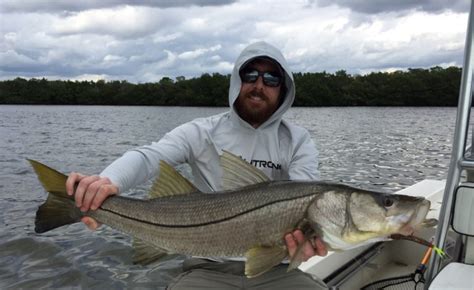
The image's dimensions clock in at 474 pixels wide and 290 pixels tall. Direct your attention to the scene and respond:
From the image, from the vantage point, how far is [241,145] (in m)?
4.01

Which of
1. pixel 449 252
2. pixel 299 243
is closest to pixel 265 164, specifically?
pixel 299 243

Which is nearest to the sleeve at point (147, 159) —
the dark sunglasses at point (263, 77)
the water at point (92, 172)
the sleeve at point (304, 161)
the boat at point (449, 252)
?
the dark sunglasses at point (263, 77)

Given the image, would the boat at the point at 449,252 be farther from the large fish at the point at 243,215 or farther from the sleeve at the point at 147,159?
the sleeve at the point at 147,159

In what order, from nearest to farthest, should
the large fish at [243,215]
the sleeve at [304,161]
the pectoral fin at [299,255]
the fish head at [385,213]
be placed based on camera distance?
the fish head at [385,213] < the large fish at [243,215] < the pectoral fin at [299,255] < the sleeve at [304,161]

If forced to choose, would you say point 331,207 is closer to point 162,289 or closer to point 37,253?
point 162,289

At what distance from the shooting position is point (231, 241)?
2850 millimetres

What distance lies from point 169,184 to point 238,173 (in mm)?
472

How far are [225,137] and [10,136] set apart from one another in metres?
24.9

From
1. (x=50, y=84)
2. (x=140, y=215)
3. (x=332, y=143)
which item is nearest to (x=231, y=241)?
(x=140, y=215)

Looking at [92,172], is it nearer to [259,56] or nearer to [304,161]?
[259,56]

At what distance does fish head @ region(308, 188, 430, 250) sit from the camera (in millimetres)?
2518

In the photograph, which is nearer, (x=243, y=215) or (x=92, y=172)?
(x=243, y=215)

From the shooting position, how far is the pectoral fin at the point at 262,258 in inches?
108

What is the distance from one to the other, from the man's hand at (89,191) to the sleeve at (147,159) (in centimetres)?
18
